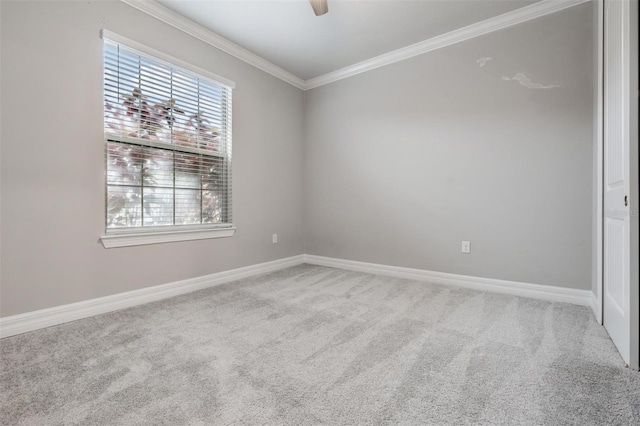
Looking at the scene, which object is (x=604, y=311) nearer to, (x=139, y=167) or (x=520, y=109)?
(x=520, y=109)

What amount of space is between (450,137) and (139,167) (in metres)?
2.68

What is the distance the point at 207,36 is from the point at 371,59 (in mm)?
1654

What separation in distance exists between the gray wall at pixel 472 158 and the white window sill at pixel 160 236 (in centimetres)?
135

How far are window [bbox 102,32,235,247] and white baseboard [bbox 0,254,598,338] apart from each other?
0.41 m

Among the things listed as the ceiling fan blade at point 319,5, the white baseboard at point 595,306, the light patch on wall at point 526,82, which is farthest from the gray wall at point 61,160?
the white baseboard at point 595,306

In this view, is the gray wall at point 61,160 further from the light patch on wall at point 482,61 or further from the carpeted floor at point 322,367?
the light patch on wall at point 482,61

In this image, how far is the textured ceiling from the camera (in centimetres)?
250

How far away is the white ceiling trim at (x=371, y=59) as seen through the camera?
2459mm

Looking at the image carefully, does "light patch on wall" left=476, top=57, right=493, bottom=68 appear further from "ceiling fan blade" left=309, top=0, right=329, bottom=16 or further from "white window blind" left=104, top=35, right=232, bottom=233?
"white window blind" left=104, top=35, right=232, bottom=233

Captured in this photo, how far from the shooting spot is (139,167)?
2.45 m

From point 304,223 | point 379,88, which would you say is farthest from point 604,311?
point 304,223

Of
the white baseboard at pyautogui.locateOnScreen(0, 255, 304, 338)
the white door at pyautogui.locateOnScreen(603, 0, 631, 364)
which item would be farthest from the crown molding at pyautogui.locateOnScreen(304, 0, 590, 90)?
the white baseboard at pyautogui.locateOnScreen(0, 255, 304, 338)

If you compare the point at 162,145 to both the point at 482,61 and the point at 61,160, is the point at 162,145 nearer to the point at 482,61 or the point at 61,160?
the point at 61,160

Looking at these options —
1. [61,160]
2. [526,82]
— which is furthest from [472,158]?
[61,160]
